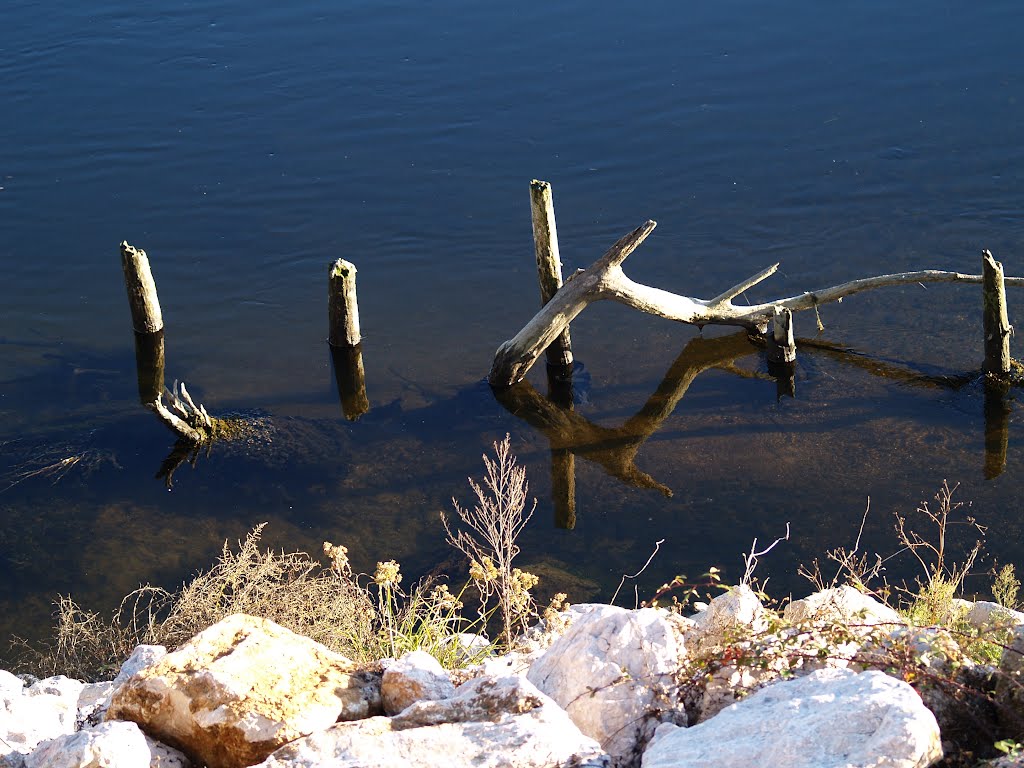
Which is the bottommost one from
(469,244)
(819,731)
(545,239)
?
(469,244)

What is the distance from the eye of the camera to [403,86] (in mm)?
20953

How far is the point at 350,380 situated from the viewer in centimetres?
1369

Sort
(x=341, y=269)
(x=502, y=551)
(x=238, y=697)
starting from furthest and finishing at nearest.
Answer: (x=341, y=269) → (x=502, y=551) → (x=238, y=697)

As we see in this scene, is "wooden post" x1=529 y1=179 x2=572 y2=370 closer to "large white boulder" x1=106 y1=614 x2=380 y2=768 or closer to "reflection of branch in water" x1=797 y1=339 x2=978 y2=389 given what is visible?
"reflection of branch in water" x1=797 y1=339 x2=978 y2=389

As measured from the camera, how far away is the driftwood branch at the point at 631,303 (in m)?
11.8

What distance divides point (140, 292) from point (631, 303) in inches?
236

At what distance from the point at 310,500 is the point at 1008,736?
26.5ft

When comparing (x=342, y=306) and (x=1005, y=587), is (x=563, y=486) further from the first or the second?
(x=1005, y=587)

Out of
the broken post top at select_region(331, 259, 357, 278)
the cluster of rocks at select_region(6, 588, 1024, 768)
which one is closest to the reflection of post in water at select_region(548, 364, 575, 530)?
the broken post top at select_region(331, 259, 357, 278)

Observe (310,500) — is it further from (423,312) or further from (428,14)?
(428,14)

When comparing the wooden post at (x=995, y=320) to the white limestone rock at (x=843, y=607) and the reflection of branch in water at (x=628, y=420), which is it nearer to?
the reflection of branch in water at (x=628, y=420)

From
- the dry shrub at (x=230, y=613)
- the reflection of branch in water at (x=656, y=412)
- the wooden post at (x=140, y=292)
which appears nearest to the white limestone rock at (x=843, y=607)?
the dry shrub at (x=230, y=613)

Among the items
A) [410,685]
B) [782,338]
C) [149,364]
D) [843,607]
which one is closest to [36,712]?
[410,685]

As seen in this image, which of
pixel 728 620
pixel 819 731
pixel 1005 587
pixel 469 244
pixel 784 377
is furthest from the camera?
pixel 469 244
